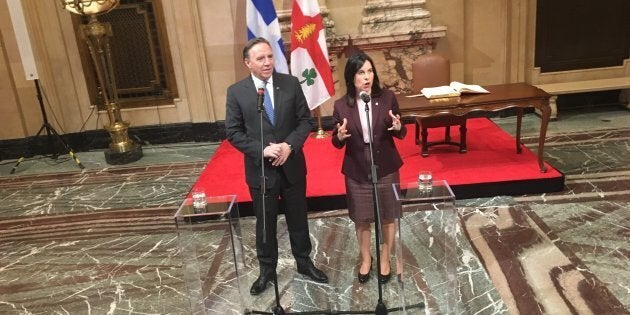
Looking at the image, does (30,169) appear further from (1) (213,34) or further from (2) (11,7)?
(1) (213,34)

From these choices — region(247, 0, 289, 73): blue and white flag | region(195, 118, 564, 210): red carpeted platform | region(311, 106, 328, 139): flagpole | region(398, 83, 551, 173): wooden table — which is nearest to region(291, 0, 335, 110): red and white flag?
region(247, 0, 289, 73): blue and white flag

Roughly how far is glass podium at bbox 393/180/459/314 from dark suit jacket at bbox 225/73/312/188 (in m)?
0.66

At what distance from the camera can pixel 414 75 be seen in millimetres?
5270

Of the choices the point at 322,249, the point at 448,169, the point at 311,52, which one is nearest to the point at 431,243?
the point at 322,249

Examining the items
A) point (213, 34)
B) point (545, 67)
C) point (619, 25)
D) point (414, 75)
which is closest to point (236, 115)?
point (414, 75)

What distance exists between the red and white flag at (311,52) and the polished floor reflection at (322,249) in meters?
1.59

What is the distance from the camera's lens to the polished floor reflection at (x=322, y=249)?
306cm

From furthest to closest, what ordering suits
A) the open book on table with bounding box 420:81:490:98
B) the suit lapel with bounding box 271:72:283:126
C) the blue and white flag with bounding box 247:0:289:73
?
1. the blue and white flag with bounding box 247:0:289:73
2. the open book on table with bounding box 420:81:490:98
3. the suit lapel with bounding box 271:72:283:126

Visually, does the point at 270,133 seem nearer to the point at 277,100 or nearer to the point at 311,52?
the point at 277,100

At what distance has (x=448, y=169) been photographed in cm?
473

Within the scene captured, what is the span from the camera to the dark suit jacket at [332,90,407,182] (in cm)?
299

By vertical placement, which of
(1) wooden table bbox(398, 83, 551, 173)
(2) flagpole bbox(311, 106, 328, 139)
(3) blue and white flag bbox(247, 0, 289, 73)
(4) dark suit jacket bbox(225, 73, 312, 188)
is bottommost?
(2) flagpole bbox(311, 106, 328, 139)

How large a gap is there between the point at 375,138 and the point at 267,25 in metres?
3.19

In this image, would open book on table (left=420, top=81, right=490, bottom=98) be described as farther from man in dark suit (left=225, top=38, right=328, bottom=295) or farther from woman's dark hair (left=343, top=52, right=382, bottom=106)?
man in dark suit (left=225, top=38, right=328, bottom=295)
